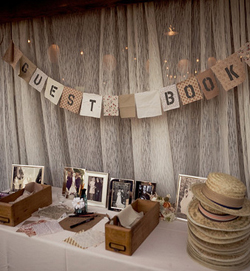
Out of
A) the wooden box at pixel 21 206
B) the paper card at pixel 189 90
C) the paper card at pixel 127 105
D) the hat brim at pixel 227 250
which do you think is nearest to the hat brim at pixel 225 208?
the hat brim at pixel 227 250

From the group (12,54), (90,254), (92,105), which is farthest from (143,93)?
(12,54)

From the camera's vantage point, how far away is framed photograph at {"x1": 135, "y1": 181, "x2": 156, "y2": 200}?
6.16 ft

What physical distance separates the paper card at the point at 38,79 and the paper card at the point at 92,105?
0.39 m

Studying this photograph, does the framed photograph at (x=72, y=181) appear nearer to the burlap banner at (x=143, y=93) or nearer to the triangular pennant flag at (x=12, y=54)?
the burlap banner at (x=143, y=93)

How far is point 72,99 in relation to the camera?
6.40ft

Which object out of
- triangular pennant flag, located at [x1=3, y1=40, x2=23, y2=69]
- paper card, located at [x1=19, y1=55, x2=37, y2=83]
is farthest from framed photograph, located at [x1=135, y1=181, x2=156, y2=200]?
triangular pennant flag, located at [x1=3, y1=40, x2=23, y2=69]

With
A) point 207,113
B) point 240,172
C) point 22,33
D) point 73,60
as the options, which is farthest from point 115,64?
point 240,172

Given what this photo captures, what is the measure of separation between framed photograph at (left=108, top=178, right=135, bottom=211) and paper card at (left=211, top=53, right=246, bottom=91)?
0.92 metres

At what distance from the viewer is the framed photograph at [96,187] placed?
6.49 feet

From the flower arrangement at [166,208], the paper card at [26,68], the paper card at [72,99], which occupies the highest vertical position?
the paper card at [26,68]

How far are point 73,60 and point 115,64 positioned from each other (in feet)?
1.20

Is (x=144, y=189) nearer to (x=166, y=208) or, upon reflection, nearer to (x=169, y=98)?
(x=166, y=208)

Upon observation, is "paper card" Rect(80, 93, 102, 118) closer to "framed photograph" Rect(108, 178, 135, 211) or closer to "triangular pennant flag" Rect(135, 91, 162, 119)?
"triangular pennant flag" Rect(135, 91, 162, 119)

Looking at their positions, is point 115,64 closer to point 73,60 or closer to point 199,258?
point 73,60
